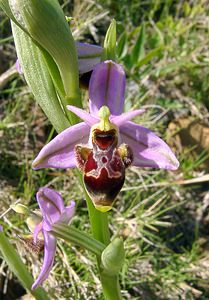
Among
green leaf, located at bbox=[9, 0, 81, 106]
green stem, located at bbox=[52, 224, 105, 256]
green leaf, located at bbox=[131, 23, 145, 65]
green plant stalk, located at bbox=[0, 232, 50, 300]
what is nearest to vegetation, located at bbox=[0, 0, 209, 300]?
green leaf, located at bbox=[131, 23, 145, 65]

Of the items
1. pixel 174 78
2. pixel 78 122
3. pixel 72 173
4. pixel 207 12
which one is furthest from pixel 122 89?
pixel 207 12

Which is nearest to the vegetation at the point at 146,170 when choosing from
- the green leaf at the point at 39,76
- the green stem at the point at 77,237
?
the green stem at the point at 77,237

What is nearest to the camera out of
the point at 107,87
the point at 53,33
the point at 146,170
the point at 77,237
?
the point at 53,33

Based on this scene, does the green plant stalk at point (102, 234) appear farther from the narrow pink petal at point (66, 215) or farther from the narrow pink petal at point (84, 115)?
the narrow pink petal at point (84, 115)

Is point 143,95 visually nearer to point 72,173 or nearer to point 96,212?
point 72,173

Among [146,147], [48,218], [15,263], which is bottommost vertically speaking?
[15,263]

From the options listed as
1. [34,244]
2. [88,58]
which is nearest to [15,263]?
[34,244]

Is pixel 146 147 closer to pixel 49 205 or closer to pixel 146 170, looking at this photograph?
pixel 49 205
